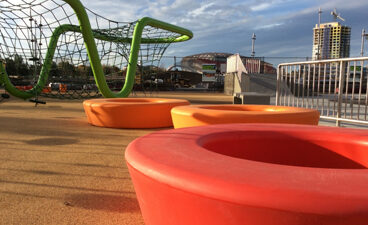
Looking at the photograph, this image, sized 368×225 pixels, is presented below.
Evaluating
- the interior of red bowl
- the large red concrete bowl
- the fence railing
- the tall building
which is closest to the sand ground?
the large red concrete bowl

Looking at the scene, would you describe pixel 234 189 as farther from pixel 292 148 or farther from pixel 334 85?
pixel 334 85

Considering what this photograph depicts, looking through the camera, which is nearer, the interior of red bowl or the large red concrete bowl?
the large red concrete bowl

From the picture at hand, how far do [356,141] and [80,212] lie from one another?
2195 mm

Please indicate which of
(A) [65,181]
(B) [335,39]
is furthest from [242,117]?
(B) [335,39]

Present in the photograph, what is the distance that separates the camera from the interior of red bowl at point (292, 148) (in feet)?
6.90

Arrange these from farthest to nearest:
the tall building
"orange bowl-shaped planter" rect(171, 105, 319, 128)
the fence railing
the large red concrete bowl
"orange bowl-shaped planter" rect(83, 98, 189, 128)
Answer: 1. the tall building
2. "orange bowl-shaped planter" rect(83, 98, 189, 128)
3. the fence railing
4. "orange bowl-shaped planter" rect(171, 105, 319, 128)
5. the large red concrete bowl

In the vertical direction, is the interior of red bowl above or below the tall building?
below

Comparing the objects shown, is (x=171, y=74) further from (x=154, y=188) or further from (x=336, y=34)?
(x=336, y=34)

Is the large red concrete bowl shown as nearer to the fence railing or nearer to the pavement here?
the pavement

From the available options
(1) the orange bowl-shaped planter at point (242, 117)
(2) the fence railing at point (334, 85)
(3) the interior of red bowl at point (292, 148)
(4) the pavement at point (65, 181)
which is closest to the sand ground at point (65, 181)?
(4) the pavement at point (65, 181)

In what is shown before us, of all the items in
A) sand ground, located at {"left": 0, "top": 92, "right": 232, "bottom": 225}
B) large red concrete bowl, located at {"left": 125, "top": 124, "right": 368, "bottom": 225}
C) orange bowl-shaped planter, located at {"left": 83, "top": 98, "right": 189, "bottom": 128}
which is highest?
large red concrete bowl, located at {"left": 125, "top": 124, "right": 368, "bottom": 225}

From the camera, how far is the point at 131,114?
5.98m

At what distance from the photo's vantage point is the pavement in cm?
209

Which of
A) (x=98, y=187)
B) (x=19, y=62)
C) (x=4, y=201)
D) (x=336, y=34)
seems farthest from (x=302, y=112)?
(x=336, y=34)
